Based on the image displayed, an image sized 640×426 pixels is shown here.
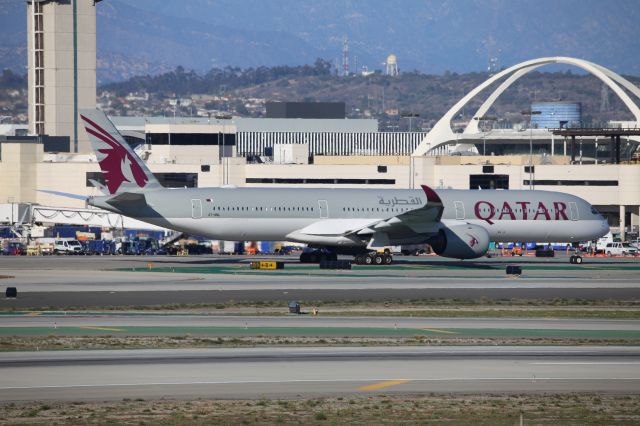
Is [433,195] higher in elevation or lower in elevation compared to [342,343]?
higher

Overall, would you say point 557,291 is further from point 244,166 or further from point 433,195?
point 244,166

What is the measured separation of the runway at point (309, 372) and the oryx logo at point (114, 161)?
37.8m

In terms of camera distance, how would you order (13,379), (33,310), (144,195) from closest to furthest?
1. (13,379)
2. (33,310)
3. (144,195)

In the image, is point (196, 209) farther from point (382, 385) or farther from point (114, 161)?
point (382, 385)

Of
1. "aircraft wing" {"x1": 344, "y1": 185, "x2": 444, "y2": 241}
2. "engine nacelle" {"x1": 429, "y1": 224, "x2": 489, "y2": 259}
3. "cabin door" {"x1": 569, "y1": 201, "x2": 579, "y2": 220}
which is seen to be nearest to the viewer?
"aircraft wing" {"x1": 344, "y1": 185, "x2": 444, "y2": 241}

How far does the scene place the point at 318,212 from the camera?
7375 cm

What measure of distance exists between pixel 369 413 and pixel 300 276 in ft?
123

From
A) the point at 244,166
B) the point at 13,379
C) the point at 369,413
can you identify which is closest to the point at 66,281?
the point at 13,379

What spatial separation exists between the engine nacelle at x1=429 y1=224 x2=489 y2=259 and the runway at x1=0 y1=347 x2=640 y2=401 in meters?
35.7

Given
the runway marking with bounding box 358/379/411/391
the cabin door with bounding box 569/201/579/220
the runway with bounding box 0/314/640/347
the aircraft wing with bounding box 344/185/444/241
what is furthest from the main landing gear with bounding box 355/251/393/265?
the runway marking with bounding box 358/379/411/391

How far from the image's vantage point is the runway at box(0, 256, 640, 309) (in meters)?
52.2

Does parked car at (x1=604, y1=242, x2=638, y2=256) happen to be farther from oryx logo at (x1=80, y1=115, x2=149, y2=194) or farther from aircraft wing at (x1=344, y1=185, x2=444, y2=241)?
oryx logo at (x1=80, y1=115, x2=149, y2=194)

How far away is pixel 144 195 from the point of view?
230 feet

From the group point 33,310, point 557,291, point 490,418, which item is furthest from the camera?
point 557,291
